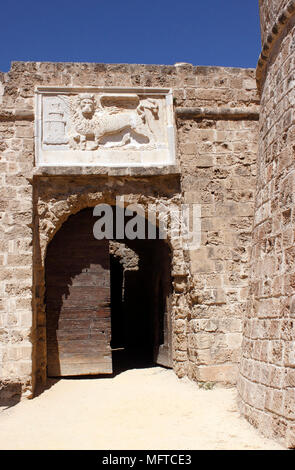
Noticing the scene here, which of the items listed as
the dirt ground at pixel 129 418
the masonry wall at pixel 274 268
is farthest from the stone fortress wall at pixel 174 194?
the masonry wall at pixel 274 268

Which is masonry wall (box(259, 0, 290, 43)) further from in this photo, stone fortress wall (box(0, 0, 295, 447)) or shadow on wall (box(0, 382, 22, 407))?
shadow on wall (box(0, 382, 22, 407))

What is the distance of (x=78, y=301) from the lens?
22.7 feet

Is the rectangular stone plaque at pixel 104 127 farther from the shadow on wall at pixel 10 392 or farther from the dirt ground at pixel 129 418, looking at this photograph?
the dirt ground at pixel 129 418

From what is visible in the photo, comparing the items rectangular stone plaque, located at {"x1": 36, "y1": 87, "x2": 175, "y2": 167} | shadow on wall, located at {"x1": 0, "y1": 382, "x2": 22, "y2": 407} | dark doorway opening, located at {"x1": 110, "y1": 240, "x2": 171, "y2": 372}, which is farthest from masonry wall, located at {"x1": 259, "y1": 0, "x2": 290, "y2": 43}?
shadow on wall, located at {"x1": 0, "y1": 382, "x2": 22, "y2": 407}

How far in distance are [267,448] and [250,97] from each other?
15.9 ft

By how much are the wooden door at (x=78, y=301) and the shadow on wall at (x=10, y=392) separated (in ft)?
2.86

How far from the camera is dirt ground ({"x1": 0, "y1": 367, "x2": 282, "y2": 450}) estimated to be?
3.98 meters

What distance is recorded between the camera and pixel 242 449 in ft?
12.1

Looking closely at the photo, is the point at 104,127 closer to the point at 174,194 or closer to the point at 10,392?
the point at 174,194

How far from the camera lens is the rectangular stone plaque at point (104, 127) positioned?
648cm

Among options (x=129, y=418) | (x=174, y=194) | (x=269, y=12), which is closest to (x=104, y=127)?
(x=174, y=194)

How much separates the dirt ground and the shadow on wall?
15 cm

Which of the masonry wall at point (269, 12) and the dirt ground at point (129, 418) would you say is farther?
the masonry wall at point (269, 12)
